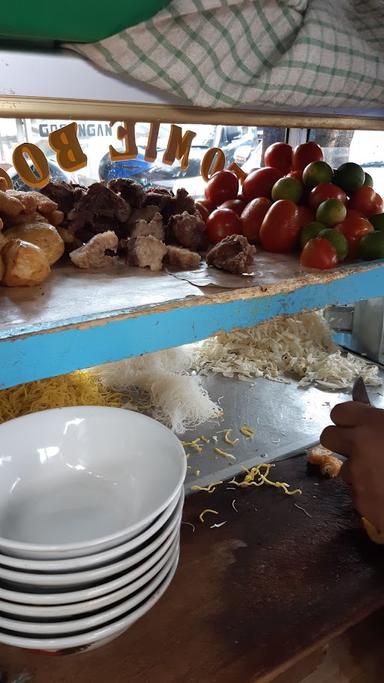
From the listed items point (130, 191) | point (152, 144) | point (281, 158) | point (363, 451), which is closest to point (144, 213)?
point (130, 191)

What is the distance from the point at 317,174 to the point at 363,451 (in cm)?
105

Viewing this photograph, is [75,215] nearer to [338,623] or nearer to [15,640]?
[15,640]

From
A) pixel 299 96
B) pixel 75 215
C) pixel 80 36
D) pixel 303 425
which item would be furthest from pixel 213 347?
pixel 80 36

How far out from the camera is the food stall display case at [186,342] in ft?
3.41

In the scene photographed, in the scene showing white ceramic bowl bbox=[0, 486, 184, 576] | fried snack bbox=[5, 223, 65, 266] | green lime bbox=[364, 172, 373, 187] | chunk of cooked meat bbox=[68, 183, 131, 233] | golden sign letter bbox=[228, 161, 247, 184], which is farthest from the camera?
golden sign letter bbox=[228, 161, 247, 184]

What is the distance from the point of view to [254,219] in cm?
177

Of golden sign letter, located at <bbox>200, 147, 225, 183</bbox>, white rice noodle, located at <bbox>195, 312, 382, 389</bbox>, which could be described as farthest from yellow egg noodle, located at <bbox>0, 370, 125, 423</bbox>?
golden sign letter, located at <bbox>200, 147, 225, 183</bbox>

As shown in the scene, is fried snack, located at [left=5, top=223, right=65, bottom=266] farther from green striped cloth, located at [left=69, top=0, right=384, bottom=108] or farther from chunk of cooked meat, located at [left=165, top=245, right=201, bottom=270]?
green striped cloth, located at [left=69, top=0, right=384, bottom=108]

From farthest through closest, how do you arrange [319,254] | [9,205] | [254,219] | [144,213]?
[254,219]
[144,213]
[319,254]
[9,205]

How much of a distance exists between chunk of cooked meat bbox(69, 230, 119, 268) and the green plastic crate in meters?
0.50

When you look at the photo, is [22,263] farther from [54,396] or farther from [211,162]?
[211,162]

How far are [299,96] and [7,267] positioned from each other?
2.99ft

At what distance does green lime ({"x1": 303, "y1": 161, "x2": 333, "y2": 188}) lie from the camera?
1.78 metres

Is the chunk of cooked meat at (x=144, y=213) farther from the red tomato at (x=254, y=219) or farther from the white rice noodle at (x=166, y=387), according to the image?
the white rice noodle at (x=166, y=387)
